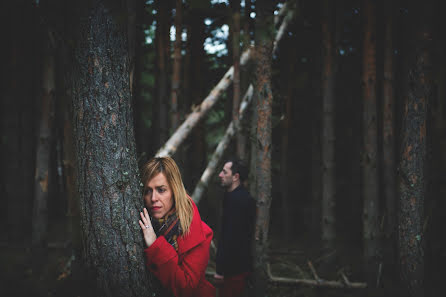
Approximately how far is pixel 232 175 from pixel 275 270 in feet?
11.3

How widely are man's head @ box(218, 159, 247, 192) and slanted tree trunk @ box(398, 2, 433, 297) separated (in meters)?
2.22

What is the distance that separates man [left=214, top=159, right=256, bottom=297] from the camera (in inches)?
164

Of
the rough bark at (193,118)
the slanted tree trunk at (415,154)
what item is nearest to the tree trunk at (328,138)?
the rough bark at (193,118)

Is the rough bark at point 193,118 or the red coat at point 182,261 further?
the rough bark at point 193,118

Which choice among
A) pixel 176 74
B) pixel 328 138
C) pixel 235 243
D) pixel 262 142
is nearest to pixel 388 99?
pixel 328 138

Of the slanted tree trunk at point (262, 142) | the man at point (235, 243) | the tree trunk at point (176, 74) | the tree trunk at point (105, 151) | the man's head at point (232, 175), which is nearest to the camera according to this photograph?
the tree trunk at point (105, 151)

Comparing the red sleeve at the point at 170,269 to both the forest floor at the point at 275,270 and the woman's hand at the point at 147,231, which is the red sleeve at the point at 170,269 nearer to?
the woman's hand at the point at 147,231

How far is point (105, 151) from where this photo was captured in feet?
6.02

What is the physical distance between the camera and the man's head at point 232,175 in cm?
462

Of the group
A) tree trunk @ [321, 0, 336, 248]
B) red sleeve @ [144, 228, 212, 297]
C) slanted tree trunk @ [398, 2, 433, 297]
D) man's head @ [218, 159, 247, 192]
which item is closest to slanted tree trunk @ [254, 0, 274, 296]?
man's head @ [218, 159, 247, 192]

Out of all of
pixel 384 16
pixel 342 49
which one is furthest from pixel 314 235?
pixel 384 16

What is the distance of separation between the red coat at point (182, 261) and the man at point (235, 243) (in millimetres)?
1887

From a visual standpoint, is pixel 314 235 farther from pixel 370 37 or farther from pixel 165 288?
pixel 165 288

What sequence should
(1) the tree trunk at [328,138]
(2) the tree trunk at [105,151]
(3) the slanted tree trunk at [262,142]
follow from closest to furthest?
(2) the tree trunk at [105,151] < (3) the slanted tree trunk at [262,142] < (1) the tree trunk at [328,138]
